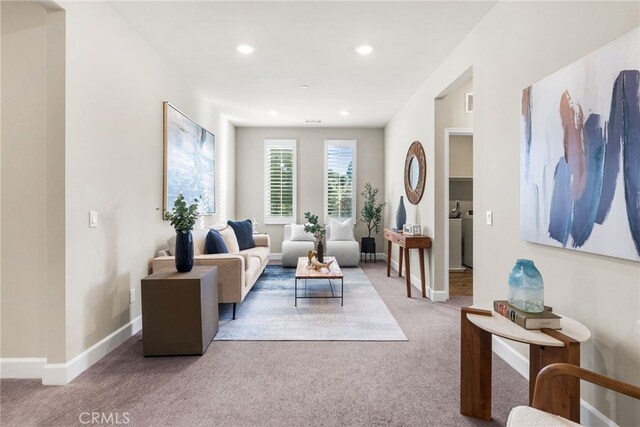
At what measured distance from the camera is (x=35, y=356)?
7.45 ft

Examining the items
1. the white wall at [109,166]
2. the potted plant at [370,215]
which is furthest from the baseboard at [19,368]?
the potted plant at [370,215]

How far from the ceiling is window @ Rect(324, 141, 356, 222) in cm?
197

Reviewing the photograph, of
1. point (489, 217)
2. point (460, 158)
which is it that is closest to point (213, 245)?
point (489, 217)

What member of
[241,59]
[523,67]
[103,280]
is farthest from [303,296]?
[523,67]

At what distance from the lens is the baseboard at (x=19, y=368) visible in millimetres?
2250

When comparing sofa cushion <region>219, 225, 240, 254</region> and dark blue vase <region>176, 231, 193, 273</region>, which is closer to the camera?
dark blue vase <region>176, 231, 193, 273</region>

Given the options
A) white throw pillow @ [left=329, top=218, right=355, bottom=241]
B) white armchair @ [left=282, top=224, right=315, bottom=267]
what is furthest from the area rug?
white throw pillow @ [left=329, top=218, right=355, bottom=241]

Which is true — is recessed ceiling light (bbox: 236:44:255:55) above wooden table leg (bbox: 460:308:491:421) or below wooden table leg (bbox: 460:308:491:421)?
above

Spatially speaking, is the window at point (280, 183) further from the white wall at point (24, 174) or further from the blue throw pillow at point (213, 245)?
the white wall at point (24, 174)

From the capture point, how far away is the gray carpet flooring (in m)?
1.85

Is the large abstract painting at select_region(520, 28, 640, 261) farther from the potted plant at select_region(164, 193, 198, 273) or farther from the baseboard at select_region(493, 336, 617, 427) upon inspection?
the potted plant at select_region(164, 193, 198, 273)

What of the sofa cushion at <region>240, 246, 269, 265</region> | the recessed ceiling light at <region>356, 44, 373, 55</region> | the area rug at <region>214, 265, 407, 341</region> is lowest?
the area rug at <region>214, 265, 407, 341</region>

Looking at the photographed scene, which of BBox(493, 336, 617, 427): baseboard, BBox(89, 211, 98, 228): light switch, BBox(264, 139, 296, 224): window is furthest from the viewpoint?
BBox(264, 139, 296, 224): window

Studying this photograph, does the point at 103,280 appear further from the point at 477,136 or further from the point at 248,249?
the point at 477,136
